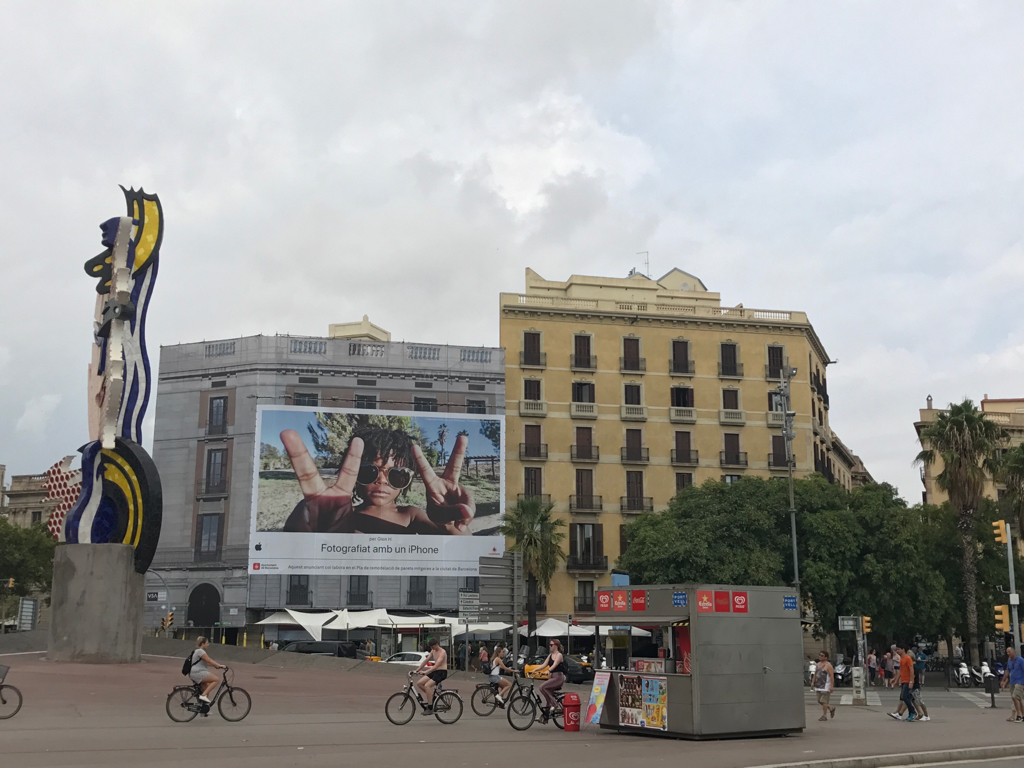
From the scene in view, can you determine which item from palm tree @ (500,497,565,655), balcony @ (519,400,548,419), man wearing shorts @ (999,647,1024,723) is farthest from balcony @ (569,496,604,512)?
man wearing shorts @ (999,647,1024,723)

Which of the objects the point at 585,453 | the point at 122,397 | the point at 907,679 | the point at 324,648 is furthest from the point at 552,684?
the point at 585,453

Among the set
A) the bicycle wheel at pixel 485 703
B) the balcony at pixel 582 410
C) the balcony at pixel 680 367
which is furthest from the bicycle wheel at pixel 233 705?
the balcony at pixel 680 367

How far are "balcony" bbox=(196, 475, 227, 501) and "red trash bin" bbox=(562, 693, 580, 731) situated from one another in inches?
1705

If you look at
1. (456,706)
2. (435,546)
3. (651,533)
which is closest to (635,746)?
(456,706)

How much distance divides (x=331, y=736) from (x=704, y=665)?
5.89 m

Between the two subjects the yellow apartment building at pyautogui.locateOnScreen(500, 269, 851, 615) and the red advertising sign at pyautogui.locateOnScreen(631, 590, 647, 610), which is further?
the yellow apartment building at pyautogui.locateOnScreen(500, 269, 851, 615)

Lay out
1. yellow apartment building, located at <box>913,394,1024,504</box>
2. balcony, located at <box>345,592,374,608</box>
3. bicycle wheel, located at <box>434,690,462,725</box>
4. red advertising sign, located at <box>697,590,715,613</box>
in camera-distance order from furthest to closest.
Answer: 1. yellow apartment building, located at <box>913,394,1024,504</box>
2. balcony, located at <box>345,592,374,608</box>
3. bicycle wheel, located at <box>434,690,462,725</box>
4. red advertising sign, located at <box>697,590,715,613</box>

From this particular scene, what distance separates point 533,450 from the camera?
200 feet

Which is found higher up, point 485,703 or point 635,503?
point 635,503

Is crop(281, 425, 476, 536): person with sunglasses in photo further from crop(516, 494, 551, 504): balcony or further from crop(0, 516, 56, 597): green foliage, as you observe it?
crop(0, 516, 56, 597): green foliage

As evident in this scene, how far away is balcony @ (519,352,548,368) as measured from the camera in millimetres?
62156

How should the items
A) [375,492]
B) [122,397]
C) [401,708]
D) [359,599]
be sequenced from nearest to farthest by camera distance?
[401,708], [122,397], [359,599], [375,492]

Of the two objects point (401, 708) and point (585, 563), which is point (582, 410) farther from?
point (401, 708)

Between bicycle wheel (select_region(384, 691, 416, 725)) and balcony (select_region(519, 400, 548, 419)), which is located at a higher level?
balcony (select_region(519, 400, 548, 419))
